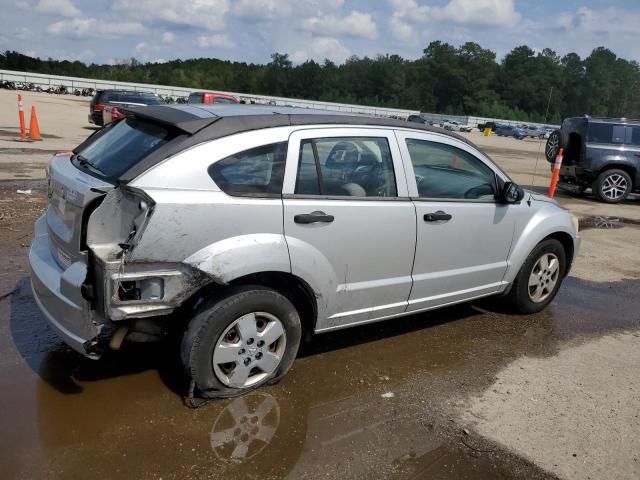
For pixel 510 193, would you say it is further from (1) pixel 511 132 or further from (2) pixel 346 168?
(1) pixel 511 132

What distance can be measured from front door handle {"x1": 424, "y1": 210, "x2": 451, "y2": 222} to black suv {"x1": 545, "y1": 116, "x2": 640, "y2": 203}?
32.8 ft

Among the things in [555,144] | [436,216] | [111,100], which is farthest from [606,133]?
[111,100]

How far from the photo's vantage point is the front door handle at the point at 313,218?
3374 millimetres

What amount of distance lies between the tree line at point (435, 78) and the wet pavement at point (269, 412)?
99.4m

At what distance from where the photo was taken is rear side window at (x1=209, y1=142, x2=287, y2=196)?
10.5 feet

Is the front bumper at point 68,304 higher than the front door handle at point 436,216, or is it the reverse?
the front door handle at point 436,216

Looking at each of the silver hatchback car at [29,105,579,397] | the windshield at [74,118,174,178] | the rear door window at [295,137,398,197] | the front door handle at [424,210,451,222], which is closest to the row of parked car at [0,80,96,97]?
the windshield at [74,118,174,178]

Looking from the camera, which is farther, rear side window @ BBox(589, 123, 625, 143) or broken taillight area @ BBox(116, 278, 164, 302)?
rear side window @ BBox(589, 123, 625, 143)

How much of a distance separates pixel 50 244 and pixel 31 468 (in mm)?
1436

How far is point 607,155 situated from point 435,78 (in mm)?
116500

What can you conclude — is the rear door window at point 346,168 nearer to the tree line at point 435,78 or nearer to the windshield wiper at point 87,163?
the windshield wiper at point 87,163

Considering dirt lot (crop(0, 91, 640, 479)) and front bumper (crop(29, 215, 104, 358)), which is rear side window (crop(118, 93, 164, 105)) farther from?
front bumper (crop(29, 215, 104, 358))

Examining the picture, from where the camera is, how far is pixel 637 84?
100312mm

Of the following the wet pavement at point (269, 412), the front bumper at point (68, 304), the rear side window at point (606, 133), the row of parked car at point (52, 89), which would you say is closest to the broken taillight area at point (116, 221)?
the front bumper at point (68, 304)
